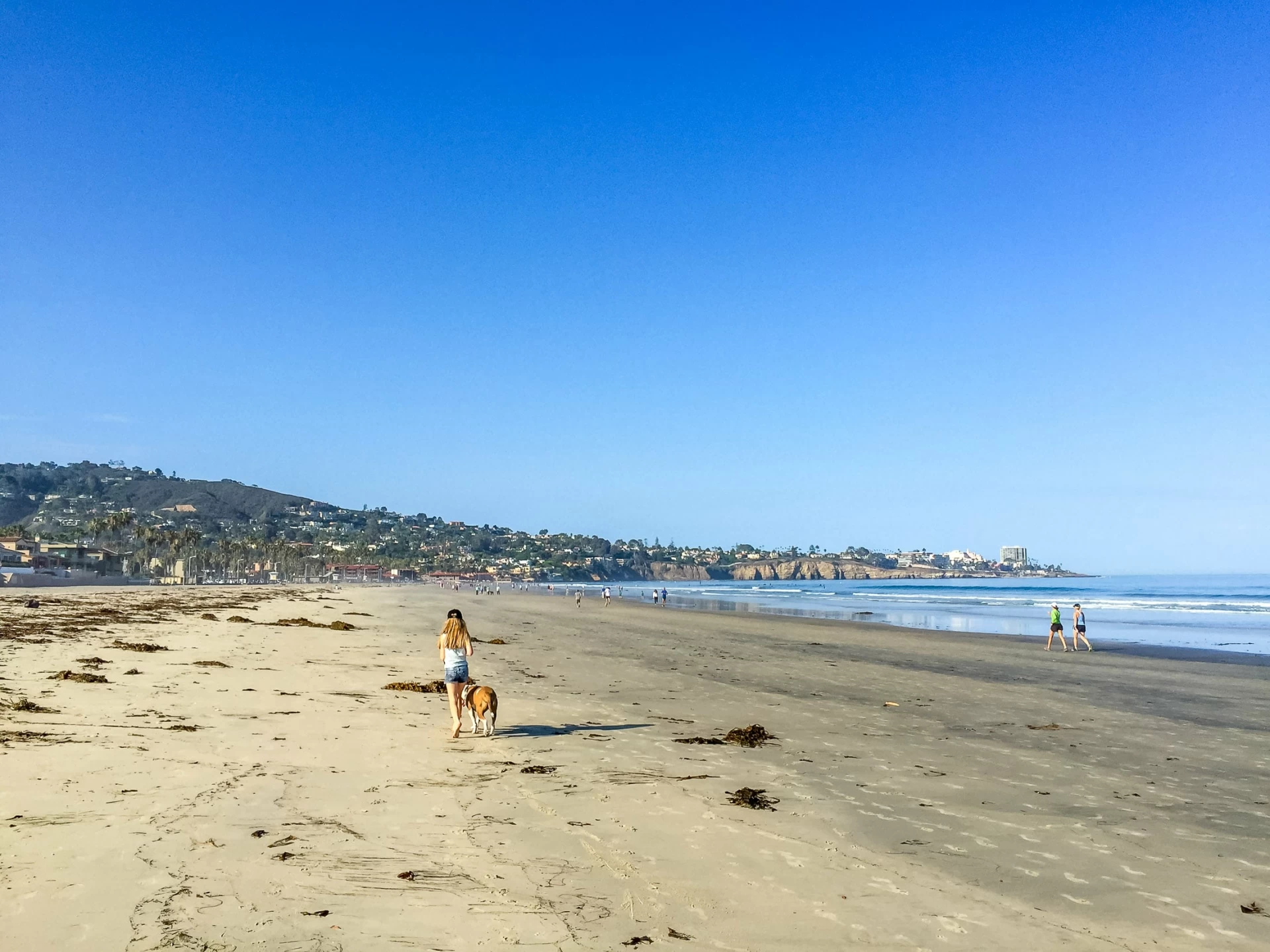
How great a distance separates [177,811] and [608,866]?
344 cm

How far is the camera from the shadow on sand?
36.8 ft

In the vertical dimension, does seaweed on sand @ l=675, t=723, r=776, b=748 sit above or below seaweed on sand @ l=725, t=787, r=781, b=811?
below

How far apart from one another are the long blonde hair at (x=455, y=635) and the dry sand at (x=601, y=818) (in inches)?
43.4

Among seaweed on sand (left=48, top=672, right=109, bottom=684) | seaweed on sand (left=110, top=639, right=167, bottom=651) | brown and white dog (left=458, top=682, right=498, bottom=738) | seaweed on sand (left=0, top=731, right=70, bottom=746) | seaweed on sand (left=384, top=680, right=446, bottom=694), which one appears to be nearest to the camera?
seaweed on sand (left=0, top=731, right=70, bottom=746)

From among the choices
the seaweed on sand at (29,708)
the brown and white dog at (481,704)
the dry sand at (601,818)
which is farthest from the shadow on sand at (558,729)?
the seaweed on sand at (29,708)

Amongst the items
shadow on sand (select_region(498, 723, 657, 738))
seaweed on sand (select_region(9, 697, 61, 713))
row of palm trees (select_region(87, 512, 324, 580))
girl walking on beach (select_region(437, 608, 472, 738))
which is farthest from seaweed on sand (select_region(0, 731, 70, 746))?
row of palm trees (select_region(87, 512, 324, 580))

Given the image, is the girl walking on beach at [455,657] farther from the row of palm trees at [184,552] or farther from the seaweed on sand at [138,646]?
the row of palm trees at [184,552]

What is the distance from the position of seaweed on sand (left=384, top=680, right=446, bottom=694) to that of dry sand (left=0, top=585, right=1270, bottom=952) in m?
0.44

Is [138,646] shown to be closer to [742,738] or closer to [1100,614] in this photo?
[742,738]

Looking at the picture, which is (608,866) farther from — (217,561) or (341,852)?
(217,561)

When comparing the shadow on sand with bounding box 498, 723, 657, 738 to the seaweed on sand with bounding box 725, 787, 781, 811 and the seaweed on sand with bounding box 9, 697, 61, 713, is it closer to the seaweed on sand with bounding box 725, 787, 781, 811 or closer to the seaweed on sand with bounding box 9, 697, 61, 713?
the seaweed on sand with bounding box 725, 787, 781, 811

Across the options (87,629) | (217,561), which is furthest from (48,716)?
(217,561)

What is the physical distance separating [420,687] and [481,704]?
4502mm

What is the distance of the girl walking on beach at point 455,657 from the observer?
36.7 ft
